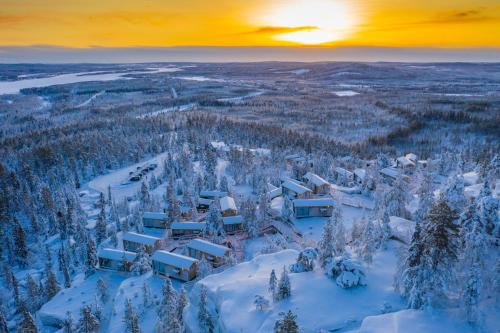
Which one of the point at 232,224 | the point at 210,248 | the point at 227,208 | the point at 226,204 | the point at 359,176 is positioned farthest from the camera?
the point at 359,176

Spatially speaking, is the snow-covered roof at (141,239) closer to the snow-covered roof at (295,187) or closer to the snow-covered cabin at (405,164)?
the snow-covered roof at (295,187)

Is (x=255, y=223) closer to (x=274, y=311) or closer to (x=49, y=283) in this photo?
(x=274, y=311)

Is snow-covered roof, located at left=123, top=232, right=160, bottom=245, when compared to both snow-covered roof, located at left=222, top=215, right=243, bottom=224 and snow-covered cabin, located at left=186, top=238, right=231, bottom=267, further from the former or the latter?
snow-covered roof, located at left=222, top=215, right=243, bottom=224

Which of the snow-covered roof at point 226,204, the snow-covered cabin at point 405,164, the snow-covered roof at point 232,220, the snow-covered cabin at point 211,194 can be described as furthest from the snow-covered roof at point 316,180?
the snow-covered cabin at point 405,164

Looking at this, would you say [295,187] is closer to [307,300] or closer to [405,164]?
[405,164]

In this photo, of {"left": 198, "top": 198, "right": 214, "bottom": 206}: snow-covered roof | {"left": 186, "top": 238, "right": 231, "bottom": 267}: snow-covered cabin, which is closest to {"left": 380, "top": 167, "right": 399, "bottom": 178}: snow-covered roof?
{"left": 198, "top": 198, "right": 214, "bottom": 206}: snow-covered roof

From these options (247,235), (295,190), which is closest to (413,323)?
(247,235)

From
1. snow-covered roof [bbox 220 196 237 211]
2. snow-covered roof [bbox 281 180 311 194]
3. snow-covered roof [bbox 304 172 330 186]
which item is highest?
snow-covered roof [bbox 304 172 330 186]
